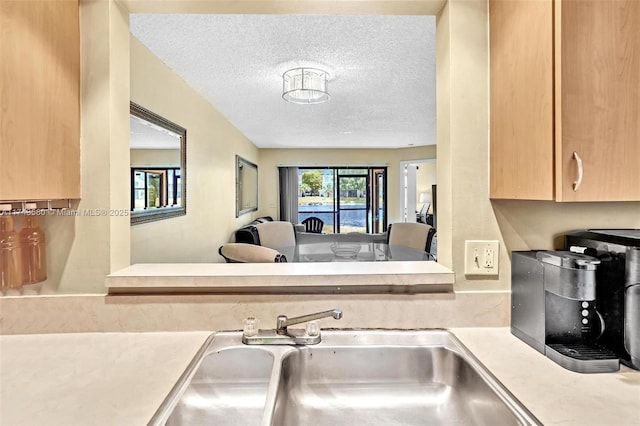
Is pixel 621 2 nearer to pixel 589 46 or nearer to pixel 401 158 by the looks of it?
pixel 589 46

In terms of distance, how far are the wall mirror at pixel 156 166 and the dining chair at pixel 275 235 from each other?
1862 millimetres

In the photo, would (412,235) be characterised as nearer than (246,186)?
Yes

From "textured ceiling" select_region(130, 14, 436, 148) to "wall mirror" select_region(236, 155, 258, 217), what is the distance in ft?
3.12

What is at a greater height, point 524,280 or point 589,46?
point 589,46

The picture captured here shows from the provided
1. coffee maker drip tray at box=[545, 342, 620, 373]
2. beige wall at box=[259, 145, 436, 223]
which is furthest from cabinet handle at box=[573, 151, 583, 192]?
beige wall at box=[259, 145, 436, 223]

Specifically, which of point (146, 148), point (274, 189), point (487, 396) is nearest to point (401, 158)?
point (274, 189)

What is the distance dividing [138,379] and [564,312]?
1.13 m

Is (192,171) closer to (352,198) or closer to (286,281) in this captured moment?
(286,281)

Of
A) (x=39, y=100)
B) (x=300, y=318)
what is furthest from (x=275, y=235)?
(x=39, y=100)

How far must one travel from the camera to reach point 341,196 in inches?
309

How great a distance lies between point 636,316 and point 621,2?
0.77 metres

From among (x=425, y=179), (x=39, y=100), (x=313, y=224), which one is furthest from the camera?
(x=425, y=179)

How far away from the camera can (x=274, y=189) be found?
25.3ft

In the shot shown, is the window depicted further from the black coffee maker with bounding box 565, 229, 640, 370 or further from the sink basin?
the black coffee maker with bounding box 565, 229, 640, 370
